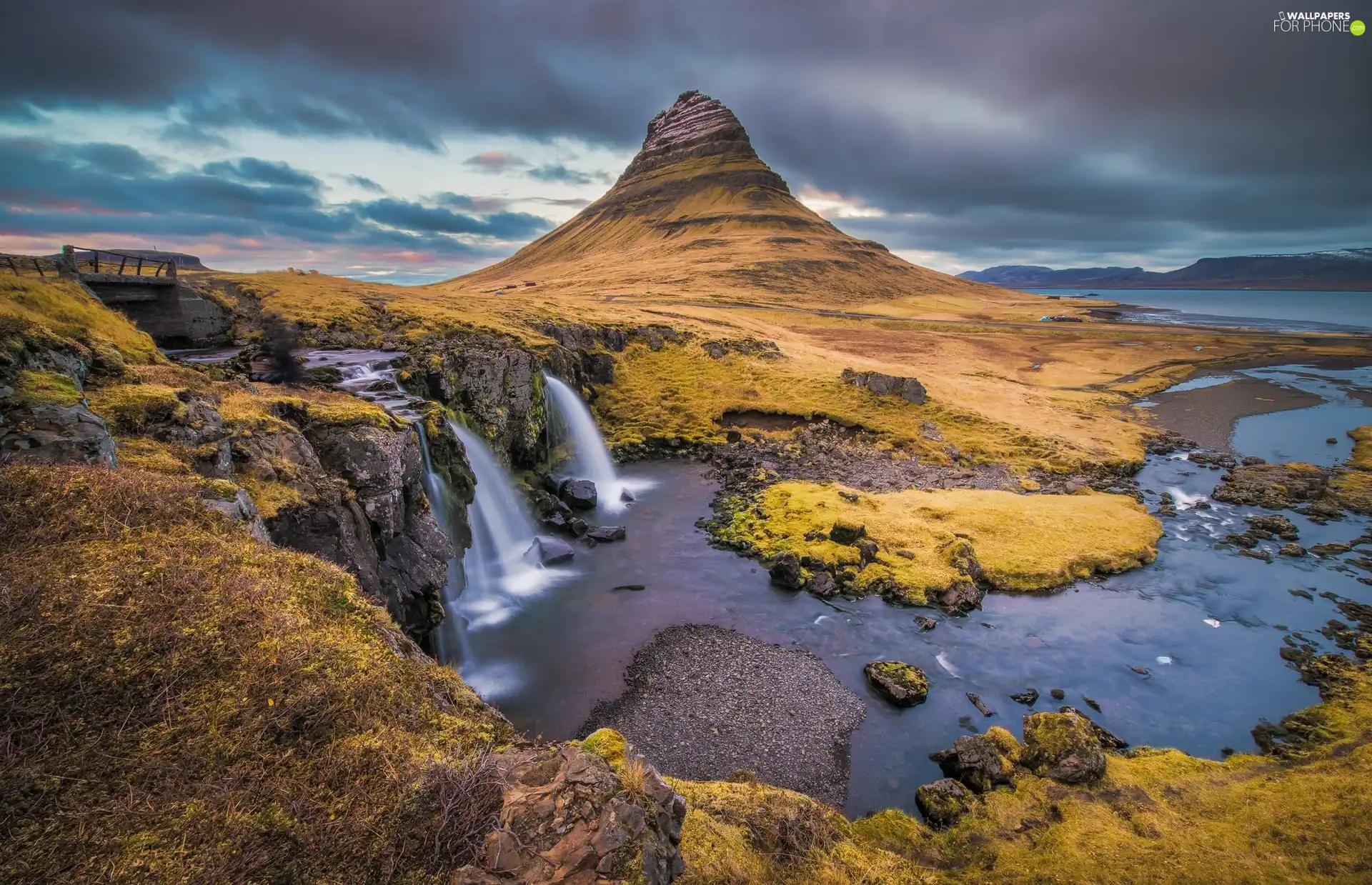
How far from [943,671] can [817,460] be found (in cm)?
2450

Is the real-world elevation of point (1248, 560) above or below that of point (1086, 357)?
below

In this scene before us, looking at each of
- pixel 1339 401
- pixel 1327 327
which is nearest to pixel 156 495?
pixel 1339 401

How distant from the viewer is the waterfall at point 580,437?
141ft

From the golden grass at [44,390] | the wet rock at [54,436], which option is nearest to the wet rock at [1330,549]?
the wet rock at [54,436]

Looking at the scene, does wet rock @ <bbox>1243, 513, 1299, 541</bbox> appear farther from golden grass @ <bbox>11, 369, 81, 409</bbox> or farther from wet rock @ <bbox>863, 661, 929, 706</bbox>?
golden grass @ <bbox>11, 369, 81, 409</bbox>

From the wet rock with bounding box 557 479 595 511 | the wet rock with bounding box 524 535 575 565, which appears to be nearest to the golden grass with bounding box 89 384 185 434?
the wet rock with bounding box 524 535 575 565

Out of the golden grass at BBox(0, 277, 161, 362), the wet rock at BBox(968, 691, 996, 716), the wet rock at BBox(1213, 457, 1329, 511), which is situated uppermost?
the golden grass at BBox(0, 277, 161, 362)

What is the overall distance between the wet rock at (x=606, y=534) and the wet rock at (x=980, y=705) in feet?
63.6

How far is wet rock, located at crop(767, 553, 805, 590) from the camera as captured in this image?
28.0 metres

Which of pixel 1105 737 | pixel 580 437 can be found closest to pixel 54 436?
pixel 1105 737

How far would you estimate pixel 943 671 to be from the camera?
73.6ft

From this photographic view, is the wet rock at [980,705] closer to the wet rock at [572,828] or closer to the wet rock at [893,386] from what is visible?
the wet rock at [572,828]

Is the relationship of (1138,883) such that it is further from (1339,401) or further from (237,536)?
(1339,401)

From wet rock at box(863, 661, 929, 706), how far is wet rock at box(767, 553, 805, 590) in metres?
6.02
